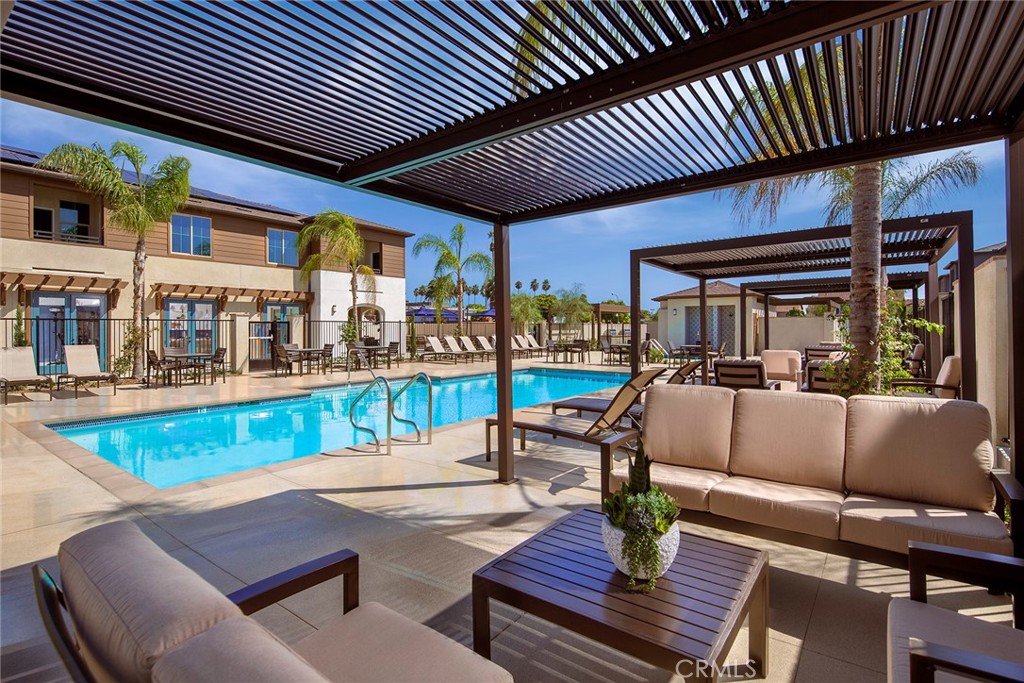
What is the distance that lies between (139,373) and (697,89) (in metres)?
14.8

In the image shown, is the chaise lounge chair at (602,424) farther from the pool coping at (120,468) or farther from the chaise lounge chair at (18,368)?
the chaise lounge chair at (18,368)

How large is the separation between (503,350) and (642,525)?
303cm

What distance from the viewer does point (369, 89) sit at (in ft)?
8.82

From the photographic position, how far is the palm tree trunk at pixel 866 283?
5.11 metres

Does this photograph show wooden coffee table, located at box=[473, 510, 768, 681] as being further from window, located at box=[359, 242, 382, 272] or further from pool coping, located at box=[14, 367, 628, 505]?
window, located at box=[359, 242, 382, 272]

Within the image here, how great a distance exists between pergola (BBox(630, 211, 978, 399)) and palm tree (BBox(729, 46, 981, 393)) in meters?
0.63

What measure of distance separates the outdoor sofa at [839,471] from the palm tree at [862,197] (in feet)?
5.95

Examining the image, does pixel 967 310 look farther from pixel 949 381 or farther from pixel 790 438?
pixel 790 438

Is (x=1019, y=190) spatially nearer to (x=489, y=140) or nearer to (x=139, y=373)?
(x=489, y=140)

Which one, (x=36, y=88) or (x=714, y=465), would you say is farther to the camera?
(x=714, y=465)

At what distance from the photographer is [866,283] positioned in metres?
5.18

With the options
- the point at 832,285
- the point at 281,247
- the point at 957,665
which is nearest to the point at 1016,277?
the point at 957,665

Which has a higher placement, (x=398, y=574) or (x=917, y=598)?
(x=917, y=598)

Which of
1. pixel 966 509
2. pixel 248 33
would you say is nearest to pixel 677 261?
pixel 966 509
